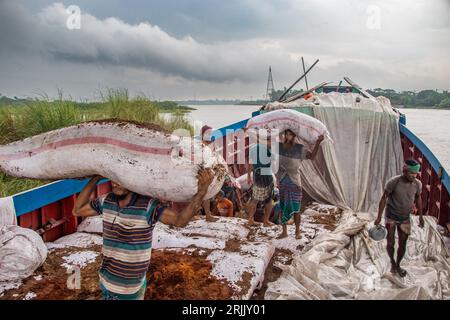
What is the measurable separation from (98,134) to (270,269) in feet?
6.41

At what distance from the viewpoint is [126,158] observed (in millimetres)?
1799

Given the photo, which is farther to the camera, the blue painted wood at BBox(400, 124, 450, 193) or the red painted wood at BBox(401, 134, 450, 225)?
the red painted wood at BBox(401, 134, 450, 225)

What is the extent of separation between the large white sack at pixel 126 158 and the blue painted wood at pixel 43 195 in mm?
1046

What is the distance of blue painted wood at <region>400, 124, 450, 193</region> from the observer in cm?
384

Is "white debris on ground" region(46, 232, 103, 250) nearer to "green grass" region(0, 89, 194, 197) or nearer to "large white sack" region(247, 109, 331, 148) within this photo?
"green grass" region(0, 89, 194, 197)

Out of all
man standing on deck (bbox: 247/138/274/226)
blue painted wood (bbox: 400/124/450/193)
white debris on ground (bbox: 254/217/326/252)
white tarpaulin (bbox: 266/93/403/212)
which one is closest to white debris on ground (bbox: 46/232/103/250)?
white debris on ground (bbox: 254/217/326/252)

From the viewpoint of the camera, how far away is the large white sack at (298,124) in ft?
13.2

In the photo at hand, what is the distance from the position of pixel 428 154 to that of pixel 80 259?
3.98 m

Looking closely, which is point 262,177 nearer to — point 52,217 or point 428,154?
point 428,154

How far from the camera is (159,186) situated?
1785 millimetres

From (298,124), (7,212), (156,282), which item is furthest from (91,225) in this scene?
(298,124)

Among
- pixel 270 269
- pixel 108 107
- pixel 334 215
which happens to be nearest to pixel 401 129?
pixel 334 215

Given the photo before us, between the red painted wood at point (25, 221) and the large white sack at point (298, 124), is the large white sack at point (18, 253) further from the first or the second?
the large white sack at point (298, 124)

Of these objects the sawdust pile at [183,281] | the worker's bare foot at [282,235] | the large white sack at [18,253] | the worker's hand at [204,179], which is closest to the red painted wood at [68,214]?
the large white sack at [18,253]
